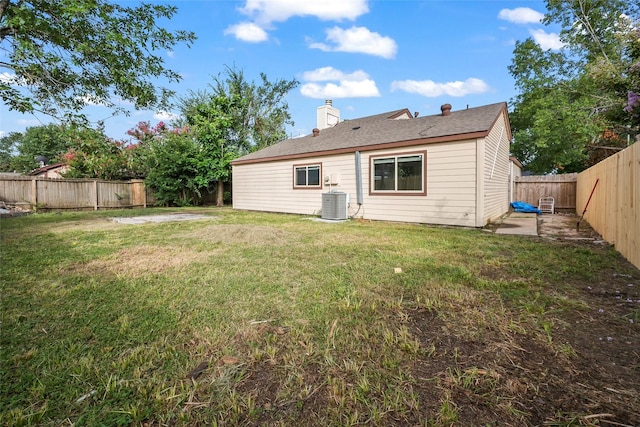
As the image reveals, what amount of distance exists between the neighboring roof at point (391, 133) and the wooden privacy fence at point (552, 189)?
6.60 metres

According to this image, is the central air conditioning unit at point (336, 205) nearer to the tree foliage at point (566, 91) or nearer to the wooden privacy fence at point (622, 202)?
the wooden privacy fence at point (622, 202)

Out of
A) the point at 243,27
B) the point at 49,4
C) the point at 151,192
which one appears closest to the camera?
the point at 49,4

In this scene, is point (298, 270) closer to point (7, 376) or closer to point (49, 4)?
point (7, 376)

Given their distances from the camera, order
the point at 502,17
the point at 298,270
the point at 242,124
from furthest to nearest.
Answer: the point at 242,124, the point at 502,17, the point at 298,270

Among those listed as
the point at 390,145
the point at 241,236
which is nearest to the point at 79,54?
the point at 241,236

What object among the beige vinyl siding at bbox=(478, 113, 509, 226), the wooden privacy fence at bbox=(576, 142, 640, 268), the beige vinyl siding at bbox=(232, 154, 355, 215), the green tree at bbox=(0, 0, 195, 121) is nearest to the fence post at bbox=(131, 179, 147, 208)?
the beige vinyl siding at bbox=(232, 154, 355, 215)

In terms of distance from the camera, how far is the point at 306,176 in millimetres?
10984

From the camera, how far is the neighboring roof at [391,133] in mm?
7602

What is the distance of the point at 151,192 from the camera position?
600 inches

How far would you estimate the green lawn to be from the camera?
4.79ft

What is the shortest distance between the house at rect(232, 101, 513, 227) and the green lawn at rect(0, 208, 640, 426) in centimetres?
361

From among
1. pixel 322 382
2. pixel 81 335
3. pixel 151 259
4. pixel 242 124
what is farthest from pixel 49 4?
pixel 242 124

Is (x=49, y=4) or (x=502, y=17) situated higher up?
(x=502, y=17)

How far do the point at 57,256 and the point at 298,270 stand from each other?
12.6ft
